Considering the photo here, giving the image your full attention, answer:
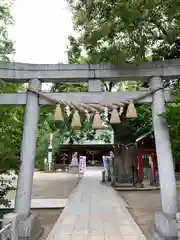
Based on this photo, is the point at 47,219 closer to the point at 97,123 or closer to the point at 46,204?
the point at 46,204

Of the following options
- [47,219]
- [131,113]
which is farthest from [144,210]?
[131,113]

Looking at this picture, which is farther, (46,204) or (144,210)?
(46,204)

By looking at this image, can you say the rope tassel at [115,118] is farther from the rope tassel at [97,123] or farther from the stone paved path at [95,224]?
the stone paved path at [95,224]

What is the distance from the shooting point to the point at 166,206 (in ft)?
15.0

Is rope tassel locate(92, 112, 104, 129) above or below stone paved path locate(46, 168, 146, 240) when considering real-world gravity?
above

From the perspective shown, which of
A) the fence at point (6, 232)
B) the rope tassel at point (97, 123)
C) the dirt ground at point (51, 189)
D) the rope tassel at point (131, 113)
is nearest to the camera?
the fence at point (6, 232)

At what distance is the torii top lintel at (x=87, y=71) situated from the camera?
17.2 ft

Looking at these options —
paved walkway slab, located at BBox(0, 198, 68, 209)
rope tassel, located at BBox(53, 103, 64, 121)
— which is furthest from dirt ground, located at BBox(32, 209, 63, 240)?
rope tassel, located at BBox(53, 103, 64, 121)

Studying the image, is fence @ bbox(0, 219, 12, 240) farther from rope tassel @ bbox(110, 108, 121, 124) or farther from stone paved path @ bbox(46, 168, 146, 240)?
rope tassel @ bbox(110, 108, 121, 124)

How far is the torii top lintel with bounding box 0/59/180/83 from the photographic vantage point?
17.2ft

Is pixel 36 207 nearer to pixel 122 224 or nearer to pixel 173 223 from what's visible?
pixel 122 224

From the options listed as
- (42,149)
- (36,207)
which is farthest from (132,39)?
(42,149)

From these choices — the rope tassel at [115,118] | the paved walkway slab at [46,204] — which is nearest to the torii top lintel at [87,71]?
A: the rope tassel at [115,118]

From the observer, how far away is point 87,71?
533 centimetres
